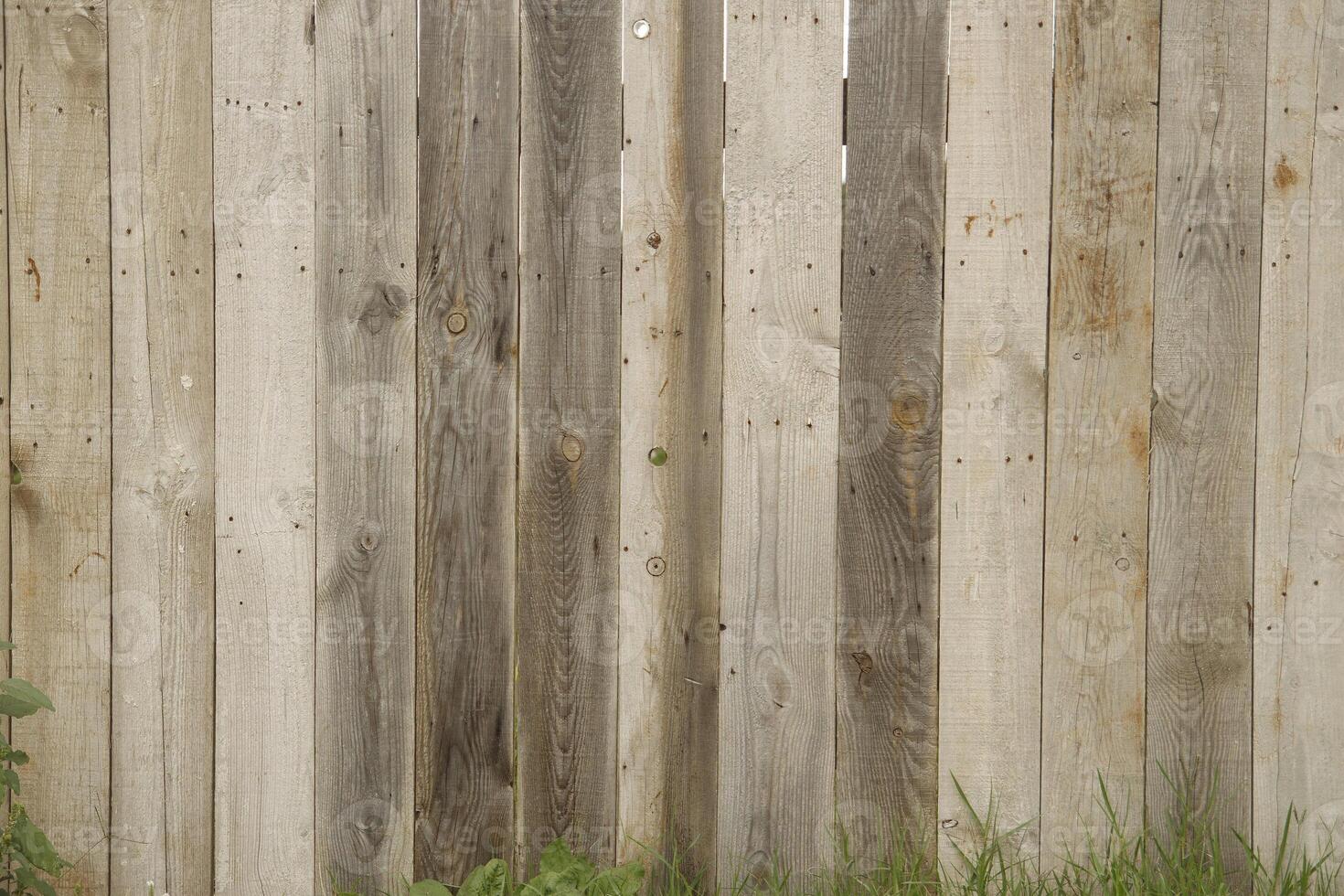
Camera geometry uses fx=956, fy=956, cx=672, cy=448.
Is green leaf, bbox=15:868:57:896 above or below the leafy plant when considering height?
below

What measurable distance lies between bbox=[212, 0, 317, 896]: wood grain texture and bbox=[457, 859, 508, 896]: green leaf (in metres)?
0.33

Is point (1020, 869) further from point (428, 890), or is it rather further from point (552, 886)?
point (428, 890)

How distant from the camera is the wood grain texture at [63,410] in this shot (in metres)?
1.80

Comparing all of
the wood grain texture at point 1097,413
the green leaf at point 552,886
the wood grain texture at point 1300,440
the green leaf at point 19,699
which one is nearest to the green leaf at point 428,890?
the green leaf at point 552,886

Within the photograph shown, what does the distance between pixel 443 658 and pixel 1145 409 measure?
142 cm

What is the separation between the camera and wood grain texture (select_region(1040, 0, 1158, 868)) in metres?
1.79

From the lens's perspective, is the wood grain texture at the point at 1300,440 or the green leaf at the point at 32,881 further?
the wood grain texture at the point at 1300,440

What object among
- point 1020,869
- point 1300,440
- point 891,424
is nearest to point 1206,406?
point 1300,440

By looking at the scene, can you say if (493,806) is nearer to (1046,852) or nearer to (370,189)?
(1046,852)

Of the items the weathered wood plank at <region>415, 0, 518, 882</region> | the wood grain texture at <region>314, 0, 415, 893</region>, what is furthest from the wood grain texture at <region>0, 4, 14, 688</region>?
the weathered wood plank at <region>415, 0, 518, 882</region>

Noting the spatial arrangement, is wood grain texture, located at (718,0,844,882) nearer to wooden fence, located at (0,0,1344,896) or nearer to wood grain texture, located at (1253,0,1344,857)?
wooden fence, located at (0,0,1344,896)

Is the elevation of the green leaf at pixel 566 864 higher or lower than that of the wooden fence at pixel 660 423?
lower

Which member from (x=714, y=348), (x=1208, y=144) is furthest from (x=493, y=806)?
(x=1208, y=144)

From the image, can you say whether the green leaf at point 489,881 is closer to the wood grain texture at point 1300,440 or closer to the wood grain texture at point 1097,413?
the wood grain texture at point 1097,413
